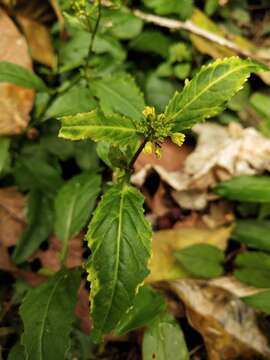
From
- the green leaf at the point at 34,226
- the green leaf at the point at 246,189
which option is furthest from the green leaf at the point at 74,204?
the green leaf at the point at 246,189

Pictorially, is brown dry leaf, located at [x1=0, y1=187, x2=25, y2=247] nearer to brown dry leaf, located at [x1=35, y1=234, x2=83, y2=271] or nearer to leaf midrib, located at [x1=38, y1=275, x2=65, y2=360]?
brown dry leaf, located at [x1=35, y1=234, x2=83, y2=271]

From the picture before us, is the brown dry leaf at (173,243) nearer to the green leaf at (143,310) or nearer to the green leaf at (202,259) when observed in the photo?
the green leaf at (202,259)

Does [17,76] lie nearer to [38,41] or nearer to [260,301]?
[38,41]

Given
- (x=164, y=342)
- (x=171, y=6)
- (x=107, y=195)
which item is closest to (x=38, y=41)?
(x=171, y=6)

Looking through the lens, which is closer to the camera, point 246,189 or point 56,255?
point 246,189

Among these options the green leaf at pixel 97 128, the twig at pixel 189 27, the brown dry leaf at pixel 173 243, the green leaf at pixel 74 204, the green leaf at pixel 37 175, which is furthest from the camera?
the twig at pixel 189 27

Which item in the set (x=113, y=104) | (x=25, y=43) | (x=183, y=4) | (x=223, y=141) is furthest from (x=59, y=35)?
(x=223, y=141)
